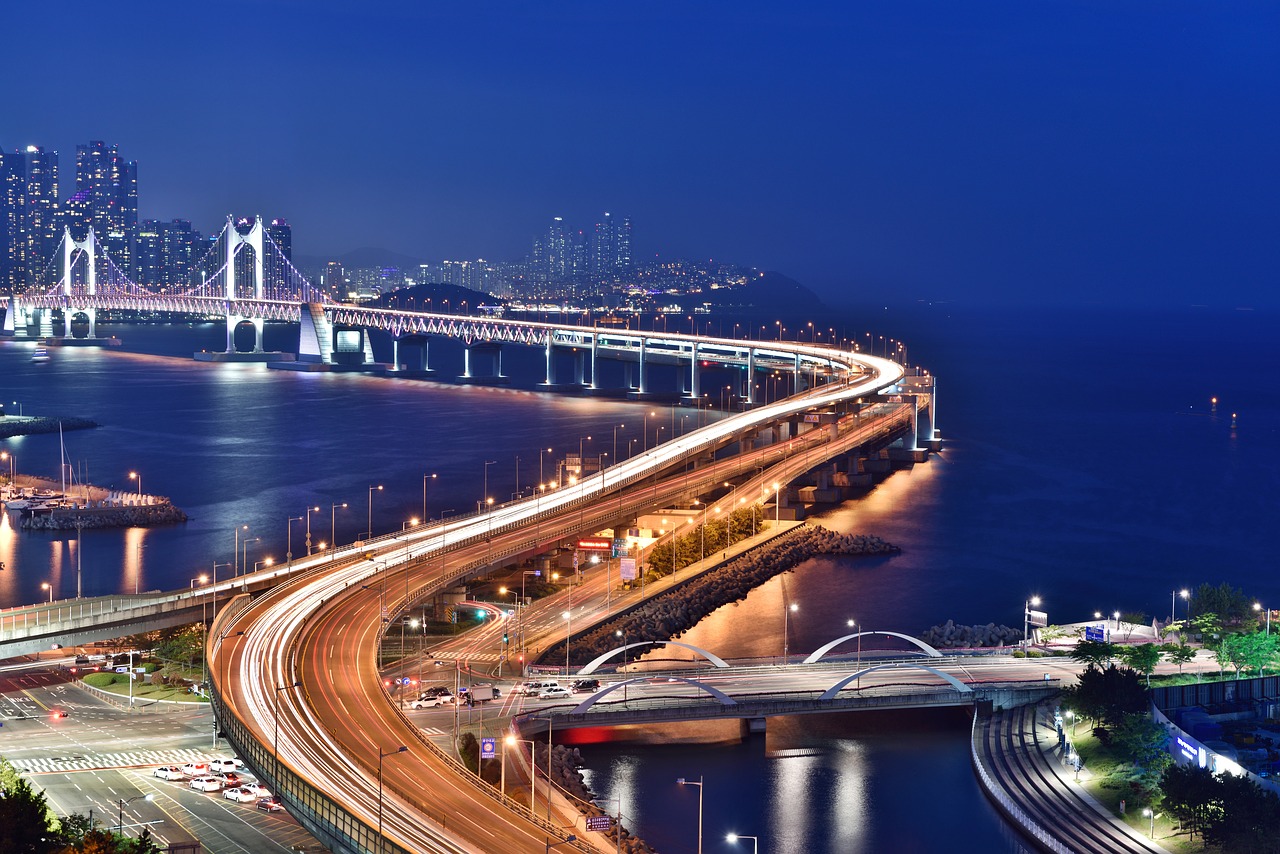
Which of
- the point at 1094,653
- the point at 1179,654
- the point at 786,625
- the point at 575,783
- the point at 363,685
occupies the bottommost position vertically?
the point at 786,625

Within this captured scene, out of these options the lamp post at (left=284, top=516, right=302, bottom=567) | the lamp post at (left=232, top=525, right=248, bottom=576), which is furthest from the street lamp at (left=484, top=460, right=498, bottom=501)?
the lamp post at (left=232, top=525, right=248, bottom=576)

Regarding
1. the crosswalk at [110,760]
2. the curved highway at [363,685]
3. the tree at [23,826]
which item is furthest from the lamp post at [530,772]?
the tree at [23,826]

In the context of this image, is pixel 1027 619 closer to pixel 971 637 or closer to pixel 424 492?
pixel 971 637

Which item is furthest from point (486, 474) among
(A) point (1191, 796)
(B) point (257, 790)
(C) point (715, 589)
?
(A) point (1191, 796)

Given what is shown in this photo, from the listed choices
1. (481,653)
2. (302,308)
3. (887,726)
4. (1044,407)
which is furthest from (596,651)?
(302,308)

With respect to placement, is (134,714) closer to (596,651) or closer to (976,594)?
(596,651)
